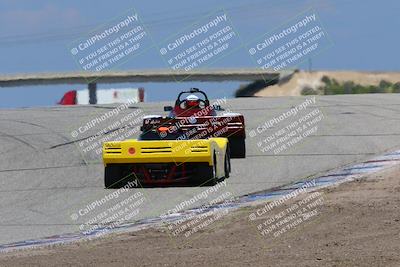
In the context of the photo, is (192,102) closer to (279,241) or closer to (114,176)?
(114,176)

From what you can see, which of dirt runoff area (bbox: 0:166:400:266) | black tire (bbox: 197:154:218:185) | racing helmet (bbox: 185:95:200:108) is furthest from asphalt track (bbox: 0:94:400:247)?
dirt runoff area (bbox: 0:166:400:266)

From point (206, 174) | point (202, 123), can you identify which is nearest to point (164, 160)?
point (206, 174)

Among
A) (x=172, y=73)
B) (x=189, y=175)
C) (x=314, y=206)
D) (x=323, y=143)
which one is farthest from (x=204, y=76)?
(x=314, y=206)

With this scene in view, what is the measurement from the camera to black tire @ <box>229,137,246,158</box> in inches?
808

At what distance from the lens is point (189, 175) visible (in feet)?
55.7

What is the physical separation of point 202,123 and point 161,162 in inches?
140

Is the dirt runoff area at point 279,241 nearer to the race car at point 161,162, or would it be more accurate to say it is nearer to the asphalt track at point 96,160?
the asphalt track at point 96,160

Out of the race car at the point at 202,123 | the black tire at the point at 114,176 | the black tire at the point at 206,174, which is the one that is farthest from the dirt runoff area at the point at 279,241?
the race car at the point at 202,123

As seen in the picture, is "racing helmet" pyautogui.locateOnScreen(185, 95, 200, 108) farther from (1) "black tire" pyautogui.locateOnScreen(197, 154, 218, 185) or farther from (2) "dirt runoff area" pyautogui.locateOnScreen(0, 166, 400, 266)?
(2) "dirt runoff area" pyautogui.locateOnScreen(0, 166, 400, 266)

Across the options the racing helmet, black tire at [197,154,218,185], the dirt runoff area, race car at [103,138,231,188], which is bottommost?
the dirt runoff area

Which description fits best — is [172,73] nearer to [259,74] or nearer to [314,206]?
[259,74]

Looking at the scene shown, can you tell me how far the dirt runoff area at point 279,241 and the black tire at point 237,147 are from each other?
21.5 ft

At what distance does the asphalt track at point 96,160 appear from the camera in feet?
50.7

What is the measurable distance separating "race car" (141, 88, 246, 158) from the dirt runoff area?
20.3 feet
